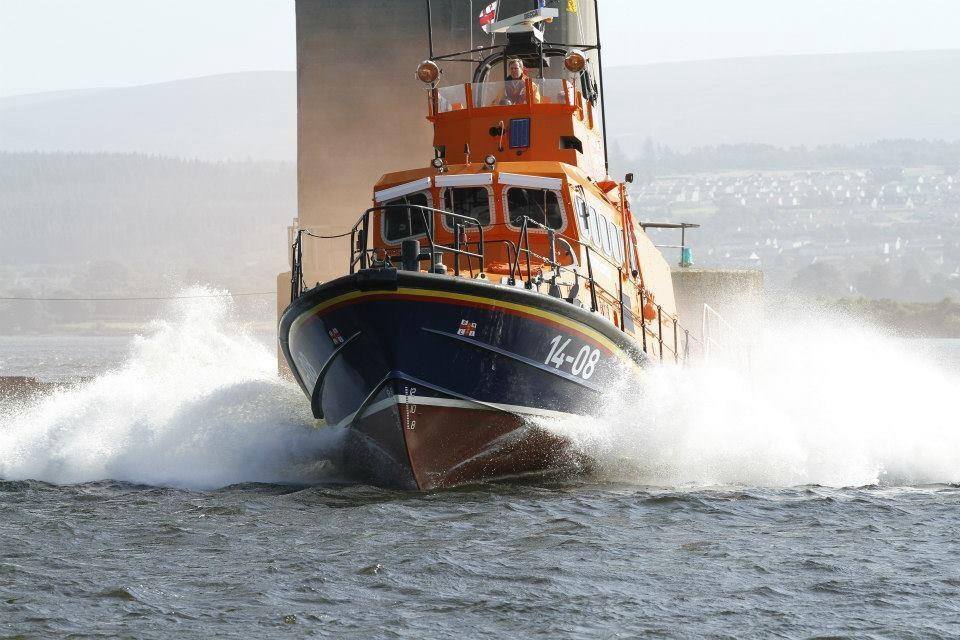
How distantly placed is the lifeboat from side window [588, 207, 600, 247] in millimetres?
23

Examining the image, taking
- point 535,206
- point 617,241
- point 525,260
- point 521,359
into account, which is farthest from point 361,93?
point 521,359

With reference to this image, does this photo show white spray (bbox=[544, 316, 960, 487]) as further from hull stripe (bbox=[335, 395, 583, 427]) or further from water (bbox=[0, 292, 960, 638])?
hull stripe (bbox=[335, 395, 583, 427])

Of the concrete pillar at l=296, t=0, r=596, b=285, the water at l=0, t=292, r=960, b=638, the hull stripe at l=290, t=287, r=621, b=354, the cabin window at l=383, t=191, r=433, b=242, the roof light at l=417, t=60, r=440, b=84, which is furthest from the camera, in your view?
the concrete pillar at l=296, t=0, r=596, b=285

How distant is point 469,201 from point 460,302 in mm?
2570

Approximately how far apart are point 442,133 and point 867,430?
20.6 ft

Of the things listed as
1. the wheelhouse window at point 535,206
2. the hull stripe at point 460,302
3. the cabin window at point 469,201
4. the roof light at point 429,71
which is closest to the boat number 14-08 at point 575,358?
the hull stripe at point 460,302

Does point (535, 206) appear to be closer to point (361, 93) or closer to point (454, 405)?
point (454, 405)

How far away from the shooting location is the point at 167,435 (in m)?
12.6

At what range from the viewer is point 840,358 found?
21250mm

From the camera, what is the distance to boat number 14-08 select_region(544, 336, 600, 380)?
1094cm

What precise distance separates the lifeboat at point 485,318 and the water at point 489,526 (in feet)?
1.22

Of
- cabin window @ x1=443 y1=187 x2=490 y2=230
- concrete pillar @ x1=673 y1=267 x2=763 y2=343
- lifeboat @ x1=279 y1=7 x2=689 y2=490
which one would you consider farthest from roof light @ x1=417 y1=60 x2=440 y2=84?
concrete pillar @ x1=673 y1=267 x2=763 y2=343

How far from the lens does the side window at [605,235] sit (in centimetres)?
1301

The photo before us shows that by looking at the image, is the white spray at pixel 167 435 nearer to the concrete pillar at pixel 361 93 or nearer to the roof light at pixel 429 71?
the roof light at pixel 429 71
